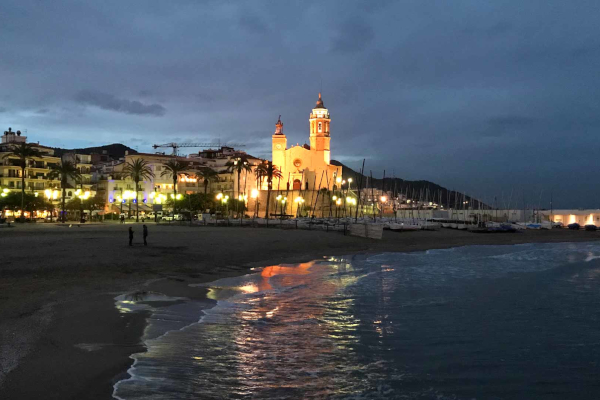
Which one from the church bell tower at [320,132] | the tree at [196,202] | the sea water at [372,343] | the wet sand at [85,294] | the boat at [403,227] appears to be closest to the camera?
the wet sand at [85,294]

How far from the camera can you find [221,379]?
29.3 ft

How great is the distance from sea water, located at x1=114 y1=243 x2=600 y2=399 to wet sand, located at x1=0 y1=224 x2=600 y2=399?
2.43 ft

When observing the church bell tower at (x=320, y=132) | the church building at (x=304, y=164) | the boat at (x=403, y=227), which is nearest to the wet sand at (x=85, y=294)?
the boat at (x=403, y=227)

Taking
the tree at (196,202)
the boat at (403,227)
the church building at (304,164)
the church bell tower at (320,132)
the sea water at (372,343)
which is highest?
the church bell tower at (320,132)

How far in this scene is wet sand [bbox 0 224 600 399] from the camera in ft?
27.5

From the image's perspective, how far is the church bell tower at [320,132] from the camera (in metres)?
126

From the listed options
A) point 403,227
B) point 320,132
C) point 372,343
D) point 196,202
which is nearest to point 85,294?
point 372,343

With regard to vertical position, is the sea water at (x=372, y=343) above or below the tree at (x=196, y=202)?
below

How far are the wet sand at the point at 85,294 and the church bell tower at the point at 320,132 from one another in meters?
90.1

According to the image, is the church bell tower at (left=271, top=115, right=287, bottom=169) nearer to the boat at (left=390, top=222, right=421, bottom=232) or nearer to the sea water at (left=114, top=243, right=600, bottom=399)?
the boat at (left=390, top=222, right=421, bottom=232)

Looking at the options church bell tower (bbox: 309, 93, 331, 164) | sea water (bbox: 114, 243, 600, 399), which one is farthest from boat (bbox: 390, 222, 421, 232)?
church bell tower (bbox: 309, 93, 331, 164)

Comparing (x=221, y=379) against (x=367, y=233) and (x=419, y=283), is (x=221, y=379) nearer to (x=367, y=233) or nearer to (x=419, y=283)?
(x=419, y=283)

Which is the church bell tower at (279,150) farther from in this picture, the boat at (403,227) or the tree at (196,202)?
the boat at (403,227)

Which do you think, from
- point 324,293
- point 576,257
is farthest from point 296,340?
point 576,257
